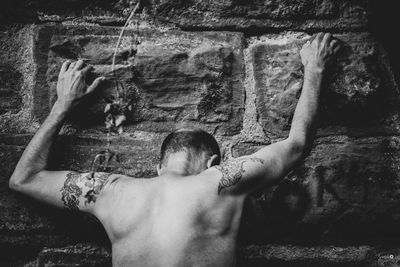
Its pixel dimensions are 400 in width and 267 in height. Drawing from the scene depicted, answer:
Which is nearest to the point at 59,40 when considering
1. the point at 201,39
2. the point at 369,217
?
the point at 201,39

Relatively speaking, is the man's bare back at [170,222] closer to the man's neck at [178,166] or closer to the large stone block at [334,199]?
the man's neck at [178,166]

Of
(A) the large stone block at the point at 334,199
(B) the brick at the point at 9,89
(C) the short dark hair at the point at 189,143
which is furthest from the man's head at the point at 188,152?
(B) the brick at the point at 9,89

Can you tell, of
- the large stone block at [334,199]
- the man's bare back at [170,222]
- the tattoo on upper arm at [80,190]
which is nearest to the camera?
the man's bare back at [170,222]

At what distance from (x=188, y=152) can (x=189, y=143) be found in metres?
0.04

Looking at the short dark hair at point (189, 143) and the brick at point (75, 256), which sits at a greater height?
the short dark hair at point (189, 143)

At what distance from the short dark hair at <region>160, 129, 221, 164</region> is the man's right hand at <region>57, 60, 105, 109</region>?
351mm

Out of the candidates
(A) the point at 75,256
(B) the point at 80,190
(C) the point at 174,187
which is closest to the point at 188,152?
(C) the point at 174,187

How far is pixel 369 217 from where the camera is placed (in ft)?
5.26

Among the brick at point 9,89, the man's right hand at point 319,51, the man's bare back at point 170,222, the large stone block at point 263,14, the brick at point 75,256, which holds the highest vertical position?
the large stone block at point 263,14

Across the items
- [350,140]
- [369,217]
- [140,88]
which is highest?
[140,88]

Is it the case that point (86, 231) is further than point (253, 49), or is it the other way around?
point (253, 49)

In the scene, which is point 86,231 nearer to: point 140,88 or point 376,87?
point 140,88

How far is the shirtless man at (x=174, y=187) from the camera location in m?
1.39

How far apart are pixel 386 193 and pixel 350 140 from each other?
232 mm
